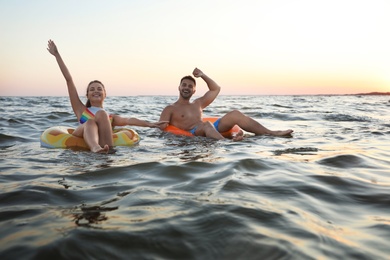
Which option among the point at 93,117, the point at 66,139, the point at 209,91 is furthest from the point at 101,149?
the point at 209,91

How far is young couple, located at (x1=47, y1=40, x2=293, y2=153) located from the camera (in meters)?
5.29

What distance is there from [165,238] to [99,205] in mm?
769

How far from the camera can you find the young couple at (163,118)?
17.3 feet

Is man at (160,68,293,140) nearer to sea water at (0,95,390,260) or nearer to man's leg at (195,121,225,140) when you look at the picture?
man's leg at (195,121,225,140)

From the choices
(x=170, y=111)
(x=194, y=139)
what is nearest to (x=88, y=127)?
(x=194, y=139)

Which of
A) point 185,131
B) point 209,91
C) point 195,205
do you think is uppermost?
point 209,91

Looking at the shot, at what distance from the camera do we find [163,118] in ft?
23.9

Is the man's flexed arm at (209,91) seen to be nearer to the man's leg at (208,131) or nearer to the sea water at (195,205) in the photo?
the man's leg at (208,131)

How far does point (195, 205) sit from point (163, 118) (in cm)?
493

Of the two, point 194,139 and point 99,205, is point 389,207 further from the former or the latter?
point 194,139

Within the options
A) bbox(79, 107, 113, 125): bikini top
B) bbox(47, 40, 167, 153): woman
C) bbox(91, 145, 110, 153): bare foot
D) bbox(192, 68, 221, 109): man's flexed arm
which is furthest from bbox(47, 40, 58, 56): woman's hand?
bbox(192, 68, 221, 109): man's flexed arm

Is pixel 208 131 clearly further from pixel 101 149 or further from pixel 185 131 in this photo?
pixel 101 149

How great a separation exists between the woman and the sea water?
48 centimetres

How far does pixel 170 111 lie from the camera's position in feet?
23.9
